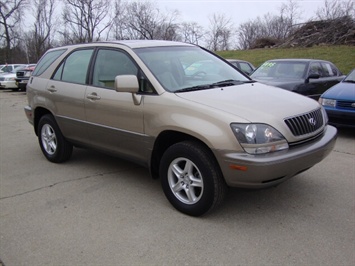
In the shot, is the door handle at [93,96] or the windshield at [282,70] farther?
the windshield at [282,70]

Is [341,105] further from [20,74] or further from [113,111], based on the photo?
[20,74]

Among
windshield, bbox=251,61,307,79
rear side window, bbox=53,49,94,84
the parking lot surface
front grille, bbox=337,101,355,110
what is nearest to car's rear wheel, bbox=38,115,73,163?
the parking lot surface

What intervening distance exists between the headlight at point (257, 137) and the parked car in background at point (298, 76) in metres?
5.43

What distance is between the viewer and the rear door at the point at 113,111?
383 centimetres

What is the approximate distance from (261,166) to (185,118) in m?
0.86

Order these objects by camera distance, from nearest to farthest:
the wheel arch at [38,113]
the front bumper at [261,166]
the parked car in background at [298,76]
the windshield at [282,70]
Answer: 1. the front bumper at [261,166]
2. the wheel arch at [38,113]
3. the parked car in background at [298,76]
4. the windshield at [282,70]

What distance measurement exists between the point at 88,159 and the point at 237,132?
3.16 metres

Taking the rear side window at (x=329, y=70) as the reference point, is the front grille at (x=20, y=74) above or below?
above

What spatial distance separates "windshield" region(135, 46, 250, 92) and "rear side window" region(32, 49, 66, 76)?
71.9 inches

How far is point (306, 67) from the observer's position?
8.86 meters

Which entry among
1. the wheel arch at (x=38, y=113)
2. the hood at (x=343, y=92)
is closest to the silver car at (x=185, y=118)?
the wheel arch at (x=38, y=113)

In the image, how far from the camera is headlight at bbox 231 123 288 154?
3.01 m

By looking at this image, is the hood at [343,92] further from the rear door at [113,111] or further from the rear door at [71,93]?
the rear door at [71,93]

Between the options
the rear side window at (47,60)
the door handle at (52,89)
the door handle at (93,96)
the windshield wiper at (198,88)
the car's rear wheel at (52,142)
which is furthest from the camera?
the rear side window at (47,60)
